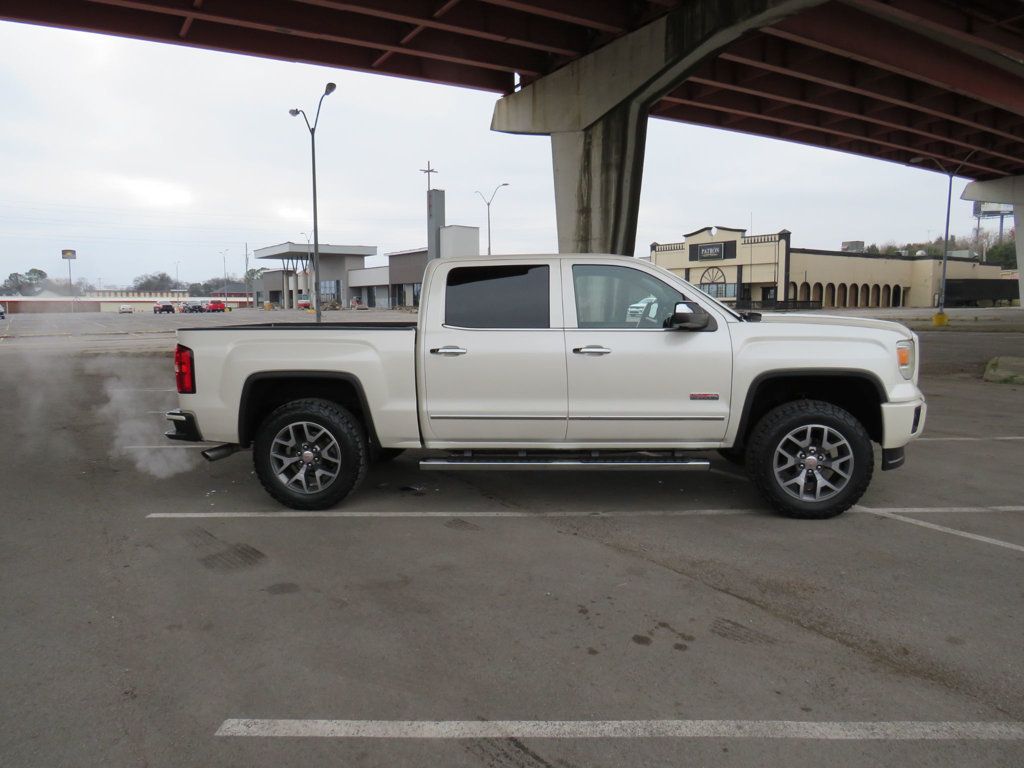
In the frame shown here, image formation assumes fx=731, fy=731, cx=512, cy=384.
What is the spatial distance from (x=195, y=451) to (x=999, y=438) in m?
9.46

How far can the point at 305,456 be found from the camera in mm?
5754

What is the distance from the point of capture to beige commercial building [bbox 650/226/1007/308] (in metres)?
64.4

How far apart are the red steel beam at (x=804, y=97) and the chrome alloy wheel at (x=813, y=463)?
14331 millimetres

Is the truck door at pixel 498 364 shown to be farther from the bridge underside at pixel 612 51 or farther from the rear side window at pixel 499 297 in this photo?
the bridge underside at pixel 612 51

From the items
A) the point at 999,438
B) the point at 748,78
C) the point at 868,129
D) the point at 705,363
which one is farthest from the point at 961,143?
the point at 705,363

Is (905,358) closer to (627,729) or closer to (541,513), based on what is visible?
(541,513)

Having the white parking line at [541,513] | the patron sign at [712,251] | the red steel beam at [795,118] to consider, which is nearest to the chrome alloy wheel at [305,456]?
the white parking line at [541,513]

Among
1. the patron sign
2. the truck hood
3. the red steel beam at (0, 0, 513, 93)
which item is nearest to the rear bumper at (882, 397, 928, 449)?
the truck hood

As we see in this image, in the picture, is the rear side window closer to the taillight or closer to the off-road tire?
the off-road tire

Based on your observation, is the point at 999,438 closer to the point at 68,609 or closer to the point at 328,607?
the point at 328,607

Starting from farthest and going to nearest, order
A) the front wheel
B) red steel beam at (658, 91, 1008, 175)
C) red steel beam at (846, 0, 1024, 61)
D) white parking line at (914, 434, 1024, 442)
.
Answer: red steel beam at (658, 91, 1008, 175)
red steel beam at (846, 0, 1024, 61)
white parking line at (914, 434, 1024, 442)
the front wheel

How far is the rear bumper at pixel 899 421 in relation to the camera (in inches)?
215

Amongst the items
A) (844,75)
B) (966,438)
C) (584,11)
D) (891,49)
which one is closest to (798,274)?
(844,75)

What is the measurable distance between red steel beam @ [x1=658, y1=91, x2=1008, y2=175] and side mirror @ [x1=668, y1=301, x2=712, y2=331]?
1861 cm
